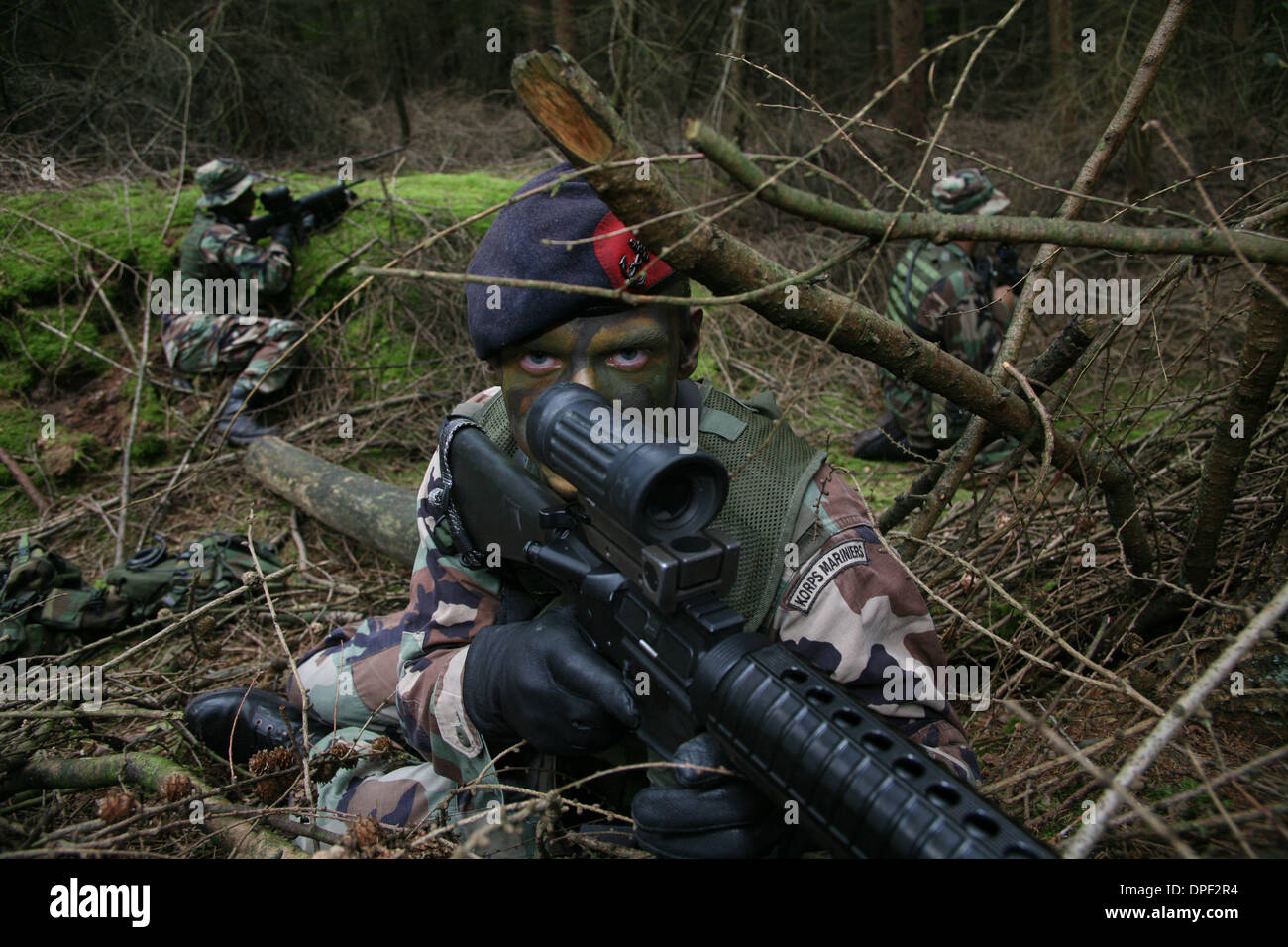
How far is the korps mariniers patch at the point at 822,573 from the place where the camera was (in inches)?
76.2

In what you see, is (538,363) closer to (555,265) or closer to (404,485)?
(555,265)

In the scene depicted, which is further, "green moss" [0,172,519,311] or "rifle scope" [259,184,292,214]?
"rifle scope" [259,184,292,214]

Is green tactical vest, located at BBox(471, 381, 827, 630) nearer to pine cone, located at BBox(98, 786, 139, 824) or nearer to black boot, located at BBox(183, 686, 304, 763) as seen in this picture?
pine cone, located at BBox(98, 786, 139, 824)

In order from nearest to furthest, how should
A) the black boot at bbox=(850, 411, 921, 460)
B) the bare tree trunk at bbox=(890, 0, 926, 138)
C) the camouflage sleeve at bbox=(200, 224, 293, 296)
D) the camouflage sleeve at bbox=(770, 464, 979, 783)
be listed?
the camouflage sleeve at bbox=(770, 464, 979, 783)
the black boot at bbox=(850, 411, 921, 460)
the camouflage sleeve at bbox=(200, 224, 293, 296)
the bare tree trunk at bbox=(890, 0, 926, 138)

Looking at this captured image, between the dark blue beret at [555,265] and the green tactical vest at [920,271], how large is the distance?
14.1 ft

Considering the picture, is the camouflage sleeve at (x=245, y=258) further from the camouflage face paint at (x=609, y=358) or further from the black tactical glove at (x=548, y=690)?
the black tactical glove at (x=548, y=690)

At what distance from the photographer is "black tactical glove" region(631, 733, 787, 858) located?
1.49 meters

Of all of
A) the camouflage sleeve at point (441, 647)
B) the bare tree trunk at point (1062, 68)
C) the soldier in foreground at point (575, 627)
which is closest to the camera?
the soldier in foreground at point (575, 627)

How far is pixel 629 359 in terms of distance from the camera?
6.67 ft

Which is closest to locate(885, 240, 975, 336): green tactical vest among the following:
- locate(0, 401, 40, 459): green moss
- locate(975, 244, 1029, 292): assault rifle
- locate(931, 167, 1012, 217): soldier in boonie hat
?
locate(975, 244, 1029, 292): assault rifle

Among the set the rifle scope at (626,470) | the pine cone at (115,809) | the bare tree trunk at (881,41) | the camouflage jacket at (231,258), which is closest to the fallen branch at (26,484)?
the camouflage jacket at (231,258)

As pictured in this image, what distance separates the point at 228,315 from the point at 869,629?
Answer: 558 centimetres

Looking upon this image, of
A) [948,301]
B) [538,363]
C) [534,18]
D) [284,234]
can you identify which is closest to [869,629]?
[538,363]
